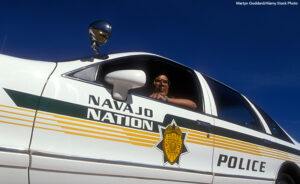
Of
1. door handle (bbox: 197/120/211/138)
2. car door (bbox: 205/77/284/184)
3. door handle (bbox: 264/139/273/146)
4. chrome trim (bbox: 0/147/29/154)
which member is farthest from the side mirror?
door handle (bbox: 264/139/273/146)

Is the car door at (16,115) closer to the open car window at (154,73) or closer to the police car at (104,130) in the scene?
the police car at (104,130)

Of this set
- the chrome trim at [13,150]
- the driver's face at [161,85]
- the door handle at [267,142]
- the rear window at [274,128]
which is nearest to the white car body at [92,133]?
the chrome trim at [13,150]

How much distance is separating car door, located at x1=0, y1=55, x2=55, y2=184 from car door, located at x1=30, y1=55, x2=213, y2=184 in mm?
52

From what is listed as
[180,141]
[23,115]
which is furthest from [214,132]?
[23,115]

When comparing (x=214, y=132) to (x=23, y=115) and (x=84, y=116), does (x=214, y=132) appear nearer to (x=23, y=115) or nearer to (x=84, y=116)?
(x=84, y=116)

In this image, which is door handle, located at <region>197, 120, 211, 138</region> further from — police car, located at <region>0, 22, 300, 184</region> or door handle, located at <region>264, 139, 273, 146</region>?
door handle, located at <region>264, 139, 273, 146</region>

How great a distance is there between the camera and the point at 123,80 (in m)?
1.79

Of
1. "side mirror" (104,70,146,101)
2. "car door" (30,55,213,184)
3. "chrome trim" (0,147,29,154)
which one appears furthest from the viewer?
"side mirror" (104,70,146,101)

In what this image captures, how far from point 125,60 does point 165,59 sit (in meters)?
0.55

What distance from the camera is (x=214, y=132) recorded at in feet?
8.09

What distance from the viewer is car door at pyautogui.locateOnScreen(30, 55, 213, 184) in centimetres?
155

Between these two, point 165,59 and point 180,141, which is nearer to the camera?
point 180,141

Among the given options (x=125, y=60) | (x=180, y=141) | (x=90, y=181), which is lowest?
(x=90, y=181)

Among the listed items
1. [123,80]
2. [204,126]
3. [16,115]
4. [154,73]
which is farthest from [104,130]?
[154,73]
